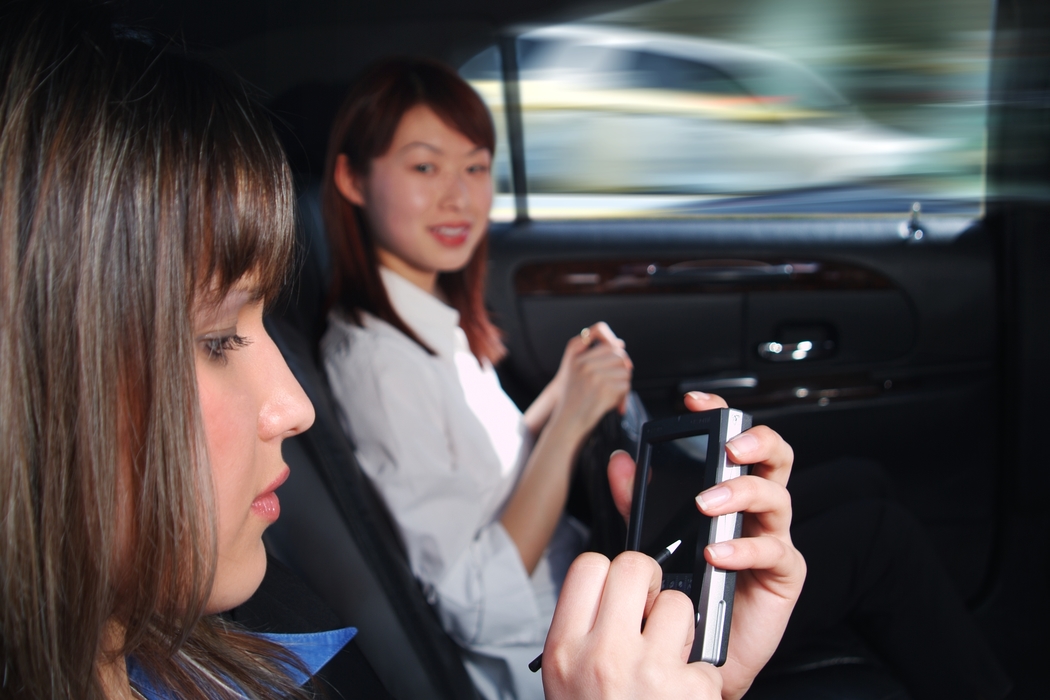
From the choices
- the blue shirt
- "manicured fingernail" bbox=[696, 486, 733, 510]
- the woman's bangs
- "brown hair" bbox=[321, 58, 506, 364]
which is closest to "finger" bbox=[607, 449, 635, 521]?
"manicured fingernail" bbox=[696, 486, 733, 510]

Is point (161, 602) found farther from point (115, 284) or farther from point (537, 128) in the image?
point (537, 128)

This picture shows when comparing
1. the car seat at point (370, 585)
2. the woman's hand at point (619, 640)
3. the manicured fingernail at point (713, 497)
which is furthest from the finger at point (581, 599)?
the car seat at point (370, 585)

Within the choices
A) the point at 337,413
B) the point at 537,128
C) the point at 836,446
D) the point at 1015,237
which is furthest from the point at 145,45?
the point at 1015,237

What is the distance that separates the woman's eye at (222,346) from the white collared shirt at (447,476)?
1.89 ft

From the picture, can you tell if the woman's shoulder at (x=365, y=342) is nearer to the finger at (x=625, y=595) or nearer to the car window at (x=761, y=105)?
the car window at (x=761, y=105)

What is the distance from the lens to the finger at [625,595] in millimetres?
555

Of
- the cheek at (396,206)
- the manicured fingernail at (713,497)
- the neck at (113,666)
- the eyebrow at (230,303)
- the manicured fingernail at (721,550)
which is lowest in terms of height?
the neck at (113,666)

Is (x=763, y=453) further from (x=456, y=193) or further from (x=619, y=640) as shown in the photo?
(x=456, y=193)

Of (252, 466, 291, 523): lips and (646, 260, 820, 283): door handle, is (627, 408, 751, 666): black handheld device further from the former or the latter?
(646, 260, 820, 283): door handle

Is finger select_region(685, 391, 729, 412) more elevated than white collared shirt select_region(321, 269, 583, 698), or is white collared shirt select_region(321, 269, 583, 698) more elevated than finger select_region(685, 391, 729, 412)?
finger select_region(685, 391, 729, 412)

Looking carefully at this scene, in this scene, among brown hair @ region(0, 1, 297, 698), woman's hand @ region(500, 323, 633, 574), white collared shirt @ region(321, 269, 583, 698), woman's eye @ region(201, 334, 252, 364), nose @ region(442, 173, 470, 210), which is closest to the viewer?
brown hair @ region(0, 1, 297, 698)

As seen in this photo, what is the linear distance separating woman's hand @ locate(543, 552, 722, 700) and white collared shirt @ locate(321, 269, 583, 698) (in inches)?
17.4

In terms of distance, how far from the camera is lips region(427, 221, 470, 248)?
4.51ft

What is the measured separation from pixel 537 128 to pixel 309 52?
43 cm
